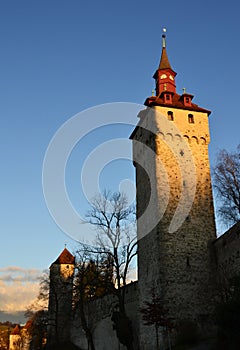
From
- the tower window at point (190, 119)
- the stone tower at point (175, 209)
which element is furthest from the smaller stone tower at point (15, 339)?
the tower window at point (190, 119)

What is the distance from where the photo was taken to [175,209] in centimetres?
2439

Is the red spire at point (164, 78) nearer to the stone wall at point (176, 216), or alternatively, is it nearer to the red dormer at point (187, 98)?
the red dormer at point (187, 98)

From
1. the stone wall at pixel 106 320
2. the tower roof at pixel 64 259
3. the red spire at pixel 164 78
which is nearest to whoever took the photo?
the stone wall at pixel 106 320

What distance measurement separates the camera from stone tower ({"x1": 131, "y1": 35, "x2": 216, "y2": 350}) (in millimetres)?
22625

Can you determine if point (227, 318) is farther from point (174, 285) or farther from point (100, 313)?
point (100, 313)

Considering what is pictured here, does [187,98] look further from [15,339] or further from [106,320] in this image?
[15,339]

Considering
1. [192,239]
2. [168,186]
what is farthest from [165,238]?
[168,186]

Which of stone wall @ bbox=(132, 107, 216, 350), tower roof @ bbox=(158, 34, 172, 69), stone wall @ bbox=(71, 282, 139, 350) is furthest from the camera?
tower roof @ bbox=(158, 34, 172, 69)

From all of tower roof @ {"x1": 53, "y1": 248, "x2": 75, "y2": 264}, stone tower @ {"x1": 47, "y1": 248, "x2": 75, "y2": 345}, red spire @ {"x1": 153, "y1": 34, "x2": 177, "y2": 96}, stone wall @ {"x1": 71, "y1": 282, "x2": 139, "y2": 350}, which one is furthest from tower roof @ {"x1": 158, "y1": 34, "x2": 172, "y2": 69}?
tower roof @ {"x1": 53, "y1": 248, "x2": 75, "y2": 264}

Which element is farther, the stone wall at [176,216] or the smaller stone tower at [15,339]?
the smaller stone tower at [15,339]

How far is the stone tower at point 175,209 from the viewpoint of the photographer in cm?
2262

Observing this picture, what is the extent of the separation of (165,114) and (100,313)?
55.5ft

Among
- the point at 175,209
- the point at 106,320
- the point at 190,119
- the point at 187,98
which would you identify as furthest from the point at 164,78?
the point at 106,320

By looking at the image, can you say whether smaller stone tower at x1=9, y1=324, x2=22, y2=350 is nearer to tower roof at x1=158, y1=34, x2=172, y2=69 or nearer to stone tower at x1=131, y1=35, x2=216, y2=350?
stone tower at x1=131, y1=35, x2=216, y2=350
